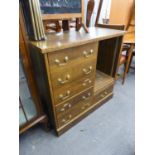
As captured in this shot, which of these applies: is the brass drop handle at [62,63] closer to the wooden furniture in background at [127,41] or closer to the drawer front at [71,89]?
the drawer front at [71,89]

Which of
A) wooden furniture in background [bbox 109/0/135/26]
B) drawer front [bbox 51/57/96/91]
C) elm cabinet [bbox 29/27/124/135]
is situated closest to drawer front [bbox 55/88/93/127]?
elm cabinet [bbox 29/27/124/135]

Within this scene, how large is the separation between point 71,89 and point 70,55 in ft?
1.05

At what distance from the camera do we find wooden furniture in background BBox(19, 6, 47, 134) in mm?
845

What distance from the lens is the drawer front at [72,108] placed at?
3.76ft

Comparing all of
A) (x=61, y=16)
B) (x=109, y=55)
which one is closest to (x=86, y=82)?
(x=109, y=55)

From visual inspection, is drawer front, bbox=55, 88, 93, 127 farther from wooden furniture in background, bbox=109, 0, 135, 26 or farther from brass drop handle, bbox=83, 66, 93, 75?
wooden furniture in background, bbox=109, 0, 135, 26

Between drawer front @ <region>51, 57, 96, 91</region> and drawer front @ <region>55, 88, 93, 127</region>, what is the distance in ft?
0.67

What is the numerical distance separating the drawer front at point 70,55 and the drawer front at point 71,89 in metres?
0.20

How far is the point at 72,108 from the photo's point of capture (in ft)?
4.08

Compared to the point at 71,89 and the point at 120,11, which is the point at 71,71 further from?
the point at 120,11

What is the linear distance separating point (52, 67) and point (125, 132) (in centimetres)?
104

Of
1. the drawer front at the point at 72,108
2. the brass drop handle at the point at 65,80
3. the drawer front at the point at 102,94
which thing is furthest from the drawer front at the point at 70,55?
the drawer front at the point at 102,94
